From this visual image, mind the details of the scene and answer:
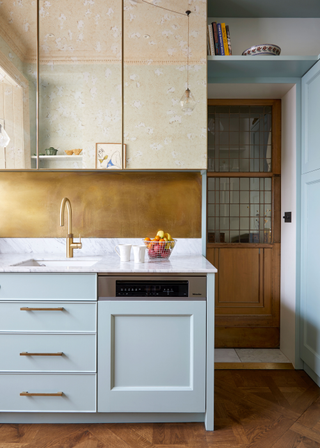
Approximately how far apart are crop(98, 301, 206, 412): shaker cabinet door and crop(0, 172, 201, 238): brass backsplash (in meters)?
0.79

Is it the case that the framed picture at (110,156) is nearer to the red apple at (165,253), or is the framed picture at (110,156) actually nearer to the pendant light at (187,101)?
the pendant light at (187,101)

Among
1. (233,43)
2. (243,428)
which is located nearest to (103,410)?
(243,428)

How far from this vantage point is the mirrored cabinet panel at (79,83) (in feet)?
6.33

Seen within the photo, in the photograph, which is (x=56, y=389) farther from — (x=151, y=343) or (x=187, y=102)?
(x=187, y=102)

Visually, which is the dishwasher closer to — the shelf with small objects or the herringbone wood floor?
the herringbone wood floor

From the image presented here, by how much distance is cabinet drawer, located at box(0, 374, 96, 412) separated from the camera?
64.7 inches

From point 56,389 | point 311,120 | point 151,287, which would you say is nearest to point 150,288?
point 151,287

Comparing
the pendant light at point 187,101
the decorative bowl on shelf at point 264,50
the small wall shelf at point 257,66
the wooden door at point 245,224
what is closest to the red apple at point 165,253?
the wooden door at point 245,224

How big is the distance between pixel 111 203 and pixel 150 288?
36.2 inches

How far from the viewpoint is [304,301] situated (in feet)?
7.47

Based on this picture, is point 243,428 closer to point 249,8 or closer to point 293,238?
point 293,238

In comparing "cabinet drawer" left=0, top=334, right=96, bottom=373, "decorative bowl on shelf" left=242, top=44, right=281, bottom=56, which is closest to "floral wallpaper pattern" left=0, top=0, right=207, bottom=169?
"decorative bowl on shelf" left=242, top=44, right=281, bottom=56

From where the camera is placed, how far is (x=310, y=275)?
86.8 inches

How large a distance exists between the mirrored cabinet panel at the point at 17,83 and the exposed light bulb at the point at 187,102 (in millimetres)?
961
